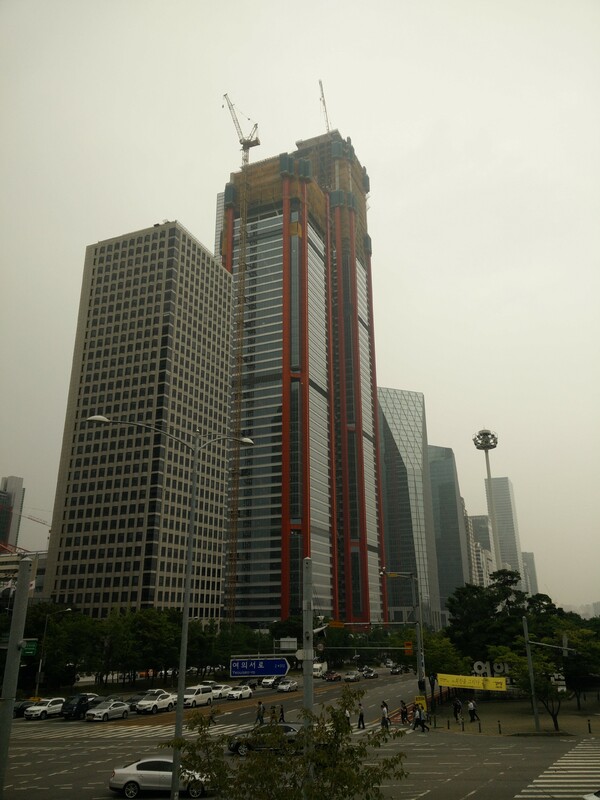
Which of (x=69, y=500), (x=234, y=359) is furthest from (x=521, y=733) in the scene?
(x=234, y=359)

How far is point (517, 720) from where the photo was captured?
49969mm

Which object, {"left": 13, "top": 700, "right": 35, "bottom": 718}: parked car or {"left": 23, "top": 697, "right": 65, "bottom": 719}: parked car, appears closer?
{"left": 23, "top": 697, "right": 65, "bottom": 719}: parked car

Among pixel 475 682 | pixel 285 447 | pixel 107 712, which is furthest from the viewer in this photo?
pixel 285 447

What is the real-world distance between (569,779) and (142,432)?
122 metres

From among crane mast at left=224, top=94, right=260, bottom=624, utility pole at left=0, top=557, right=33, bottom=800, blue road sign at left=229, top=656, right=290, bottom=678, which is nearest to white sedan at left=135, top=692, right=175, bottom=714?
blue road sign at left=229, top=656, right=290, bottom=678

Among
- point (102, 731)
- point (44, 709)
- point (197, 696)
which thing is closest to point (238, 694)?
point (197, 696)

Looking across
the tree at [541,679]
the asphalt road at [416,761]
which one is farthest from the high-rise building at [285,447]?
the asphalt road at [416,761]

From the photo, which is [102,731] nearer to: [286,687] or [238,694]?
[238,694]

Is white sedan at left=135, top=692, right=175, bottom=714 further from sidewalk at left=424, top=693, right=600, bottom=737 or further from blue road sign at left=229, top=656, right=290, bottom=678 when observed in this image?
blue road sign at left=229, top=656, right=290, bottom=678

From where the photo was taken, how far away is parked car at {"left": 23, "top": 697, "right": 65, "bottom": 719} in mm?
54344

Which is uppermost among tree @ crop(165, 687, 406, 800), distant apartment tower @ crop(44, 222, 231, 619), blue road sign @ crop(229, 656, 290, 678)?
distant apartment tower @ crop(44, 222, 231, 619)

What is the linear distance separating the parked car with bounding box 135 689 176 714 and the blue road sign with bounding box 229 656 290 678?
138ft

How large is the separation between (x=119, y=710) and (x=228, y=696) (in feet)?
55.5

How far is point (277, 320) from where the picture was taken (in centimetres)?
18750
